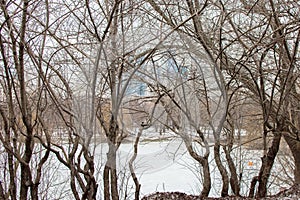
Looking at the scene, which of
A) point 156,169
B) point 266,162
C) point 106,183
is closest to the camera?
point 156,169

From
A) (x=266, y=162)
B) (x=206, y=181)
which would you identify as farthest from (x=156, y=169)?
(x=266, y=162)

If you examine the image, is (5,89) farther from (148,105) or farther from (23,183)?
(148,105)

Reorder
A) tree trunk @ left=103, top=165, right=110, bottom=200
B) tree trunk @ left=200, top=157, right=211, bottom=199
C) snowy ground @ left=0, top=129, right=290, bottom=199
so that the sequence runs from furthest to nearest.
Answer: tree trunk @ left=103, top=165, right=110, bottom=200 < tree trunk @ left=200, top=157, right=211, bottom=199 < snowy ground @ left=0, top=129, right=290, bottom=199

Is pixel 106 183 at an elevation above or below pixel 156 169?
below

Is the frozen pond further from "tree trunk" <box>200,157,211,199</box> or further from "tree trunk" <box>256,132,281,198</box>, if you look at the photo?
"tree trunk" <box>256,132,281,198</box>

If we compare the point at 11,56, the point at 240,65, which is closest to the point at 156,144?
the point at 240,65

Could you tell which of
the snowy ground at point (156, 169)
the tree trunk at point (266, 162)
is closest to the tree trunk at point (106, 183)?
the snowy ground at point (156, 169)

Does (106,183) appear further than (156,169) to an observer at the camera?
Yes

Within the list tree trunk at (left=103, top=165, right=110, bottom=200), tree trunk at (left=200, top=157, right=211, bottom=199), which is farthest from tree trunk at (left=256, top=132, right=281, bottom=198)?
tree trunk at (left=103, top=165, right=110, bottom=200)

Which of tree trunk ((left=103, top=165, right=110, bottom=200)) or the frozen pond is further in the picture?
tree trunk ((left=103, top=165, right=110, bottom=200))

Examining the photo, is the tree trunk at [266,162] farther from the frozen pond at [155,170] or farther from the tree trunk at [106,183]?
Answer: the tree trunk at [106,183]

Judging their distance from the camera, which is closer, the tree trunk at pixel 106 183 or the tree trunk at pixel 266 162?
the tree trunk at pixel 266 162

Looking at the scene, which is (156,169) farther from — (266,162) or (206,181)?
(266,162)

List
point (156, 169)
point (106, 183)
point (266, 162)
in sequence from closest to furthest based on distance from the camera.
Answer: point (156, 169) < point (266, 162) < point (106, 183)
